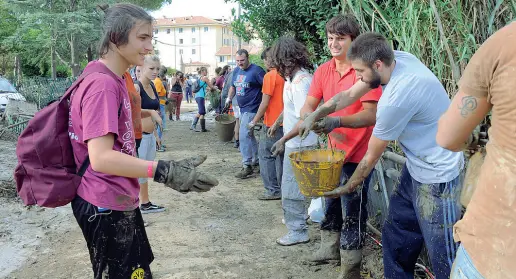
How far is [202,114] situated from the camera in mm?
12070

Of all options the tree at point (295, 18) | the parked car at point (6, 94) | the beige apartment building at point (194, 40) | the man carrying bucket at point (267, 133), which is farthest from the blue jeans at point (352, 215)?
the beige apartment building at point (194, 40)

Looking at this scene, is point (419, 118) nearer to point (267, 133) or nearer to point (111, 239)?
point (111, 239)

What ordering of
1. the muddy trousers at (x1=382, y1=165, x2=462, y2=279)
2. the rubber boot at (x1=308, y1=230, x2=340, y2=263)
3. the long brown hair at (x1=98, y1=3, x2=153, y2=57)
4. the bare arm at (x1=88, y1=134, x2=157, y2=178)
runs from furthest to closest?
1. the rubber boot at (x1=308, y1=230, x2=340, y2=263)
2. the muddy trousers at (x1=382, y1=165, x2=462, y2=279)
3. the long brown hair at (x1=98, y1=3, x2=153, y2=57)
4. the bare arm at (x1=88, y1=134, x2=157, y2=178)

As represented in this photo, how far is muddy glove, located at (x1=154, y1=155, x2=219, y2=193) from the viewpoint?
73.4 inches

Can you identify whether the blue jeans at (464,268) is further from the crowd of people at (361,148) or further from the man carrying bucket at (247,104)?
the man carrying bucket at (247,104)

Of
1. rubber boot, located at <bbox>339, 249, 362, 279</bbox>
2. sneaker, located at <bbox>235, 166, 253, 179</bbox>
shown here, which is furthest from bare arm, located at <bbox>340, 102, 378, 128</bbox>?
sneaker, located at <bbox>235, 166, 253, 179</bbox>

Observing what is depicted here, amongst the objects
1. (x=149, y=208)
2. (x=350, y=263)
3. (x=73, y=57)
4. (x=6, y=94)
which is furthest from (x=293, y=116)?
(x=73, y=57)

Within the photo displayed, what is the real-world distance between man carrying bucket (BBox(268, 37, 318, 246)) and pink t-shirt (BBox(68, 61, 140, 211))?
216 cm

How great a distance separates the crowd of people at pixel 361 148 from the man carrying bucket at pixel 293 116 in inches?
0.5

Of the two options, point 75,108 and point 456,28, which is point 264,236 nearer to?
point 456,28

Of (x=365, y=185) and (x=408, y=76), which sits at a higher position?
(x=408, y=76)

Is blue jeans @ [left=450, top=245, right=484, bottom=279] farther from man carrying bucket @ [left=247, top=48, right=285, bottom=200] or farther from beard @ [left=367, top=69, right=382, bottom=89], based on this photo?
man carrying bucket @ [left=247, top=48, right=285, bottom=200]

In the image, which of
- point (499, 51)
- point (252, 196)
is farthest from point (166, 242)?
point (499, 51)

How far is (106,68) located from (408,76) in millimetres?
1570
